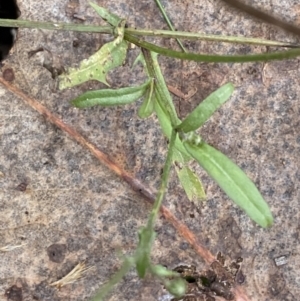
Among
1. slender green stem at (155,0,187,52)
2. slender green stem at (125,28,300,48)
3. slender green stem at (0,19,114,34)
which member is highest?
slender green stem at (155,0,187,52)

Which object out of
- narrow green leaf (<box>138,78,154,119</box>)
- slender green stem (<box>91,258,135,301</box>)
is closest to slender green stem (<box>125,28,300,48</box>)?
narrow green leaf (<box>138,78,154,119</box>)

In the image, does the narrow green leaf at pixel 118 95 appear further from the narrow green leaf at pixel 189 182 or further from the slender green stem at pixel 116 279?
the slender green stem at pixel 116 279

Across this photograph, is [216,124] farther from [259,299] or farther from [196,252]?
[259,299]

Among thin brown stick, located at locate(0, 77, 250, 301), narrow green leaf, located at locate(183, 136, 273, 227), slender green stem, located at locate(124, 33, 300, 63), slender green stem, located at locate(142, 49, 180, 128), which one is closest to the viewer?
slender green stem, located at locate(124, 33, 300, 63)

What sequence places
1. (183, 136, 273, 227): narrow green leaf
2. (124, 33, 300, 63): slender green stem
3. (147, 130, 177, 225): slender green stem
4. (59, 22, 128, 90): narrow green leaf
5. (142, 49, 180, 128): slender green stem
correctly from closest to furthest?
(124, 33, 300, 63): slender green stem → (147, 130, 177, 225): slender green stem → (183, 136, 273, 227): narrow green leaf → (142, 49, 180, 128): slender green stem → (59, 22, 128, 90): narrow green leaf

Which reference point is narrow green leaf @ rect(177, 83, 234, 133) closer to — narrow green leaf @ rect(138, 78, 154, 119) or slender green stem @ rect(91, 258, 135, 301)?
narrow green leaf @ rect(138, 78, 154, 119)

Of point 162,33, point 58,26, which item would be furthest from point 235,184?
point 58,26

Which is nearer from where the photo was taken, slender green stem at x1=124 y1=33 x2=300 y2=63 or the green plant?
slender green stem at x1=124 y1=33 x2=300 y2=63
